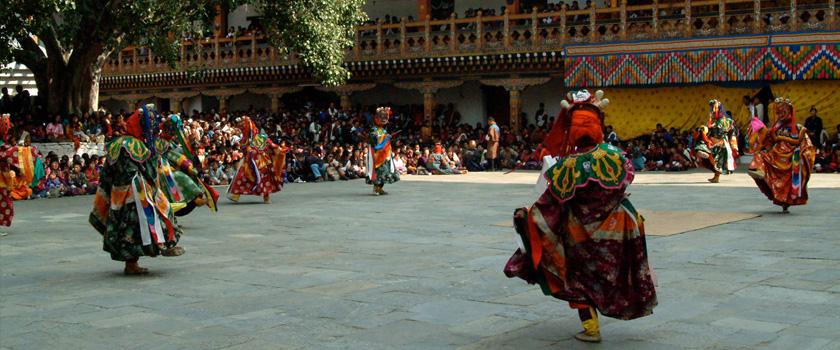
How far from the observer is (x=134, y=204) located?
8.73m

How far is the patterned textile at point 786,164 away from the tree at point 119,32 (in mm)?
11873

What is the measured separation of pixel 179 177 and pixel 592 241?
279 inches

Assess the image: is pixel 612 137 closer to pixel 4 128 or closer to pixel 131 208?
pixel 4 128

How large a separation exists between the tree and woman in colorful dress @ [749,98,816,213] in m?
11.8

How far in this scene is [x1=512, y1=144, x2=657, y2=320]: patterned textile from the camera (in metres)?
5.96

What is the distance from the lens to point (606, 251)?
600 cm

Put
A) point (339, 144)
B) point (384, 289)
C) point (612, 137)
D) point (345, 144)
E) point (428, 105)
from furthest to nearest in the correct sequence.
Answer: point (428, 105) → point (339, 144) → point (345, 144) → point (612, 137) → point (384, 289)

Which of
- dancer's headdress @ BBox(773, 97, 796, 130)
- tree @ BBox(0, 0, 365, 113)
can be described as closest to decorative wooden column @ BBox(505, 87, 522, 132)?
tree @ BBox(0, 0, 365, 113)

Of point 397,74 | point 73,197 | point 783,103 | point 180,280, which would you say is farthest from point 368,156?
point 397,74

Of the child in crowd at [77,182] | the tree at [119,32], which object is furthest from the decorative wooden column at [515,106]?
the child in crowd at [77,182]

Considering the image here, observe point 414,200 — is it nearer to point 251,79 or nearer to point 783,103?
point 783,103

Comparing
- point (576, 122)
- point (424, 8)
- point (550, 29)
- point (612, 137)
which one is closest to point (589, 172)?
point (576, 122)

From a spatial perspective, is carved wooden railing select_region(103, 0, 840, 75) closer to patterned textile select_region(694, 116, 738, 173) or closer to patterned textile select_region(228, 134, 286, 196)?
patterned textile select_region(694, 116, 738, 173)

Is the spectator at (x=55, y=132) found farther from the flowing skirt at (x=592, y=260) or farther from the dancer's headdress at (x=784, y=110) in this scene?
the flowing skirt at (x=592, y=260)
